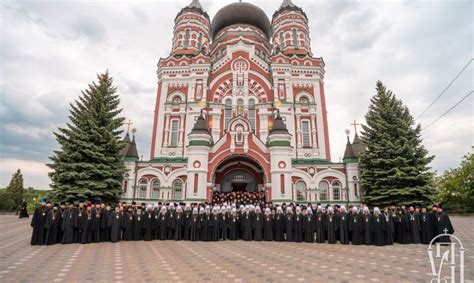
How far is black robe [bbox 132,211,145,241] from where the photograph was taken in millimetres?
10328

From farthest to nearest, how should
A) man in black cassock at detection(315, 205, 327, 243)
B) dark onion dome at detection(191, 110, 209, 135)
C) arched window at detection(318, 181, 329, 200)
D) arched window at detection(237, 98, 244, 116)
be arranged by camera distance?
1. arched window at detection(237, 98, 244, 116)
2. arched window at detection(318, 181, 329, 200)
3. dark onion dome at detection(191, 110, 209, 135)
4. man in black cassock at detection(315, 205, 327, 243)

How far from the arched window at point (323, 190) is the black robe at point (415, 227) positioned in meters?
8.16

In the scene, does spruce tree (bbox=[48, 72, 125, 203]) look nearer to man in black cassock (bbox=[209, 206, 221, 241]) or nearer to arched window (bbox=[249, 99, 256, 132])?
man in black cassock (bbox=[209, 206, 221, 241])

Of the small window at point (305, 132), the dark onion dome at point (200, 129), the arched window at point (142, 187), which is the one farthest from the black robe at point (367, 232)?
the arched window at point (142, 187)

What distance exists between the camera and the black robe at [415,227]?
9.78 metres

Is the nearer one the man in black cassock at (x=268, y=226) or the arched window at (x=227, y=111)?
the man in black cassock at (x=268, y=226)

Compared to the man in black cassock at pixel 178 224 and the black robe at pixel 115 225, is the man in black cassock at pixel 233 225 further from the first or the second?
the black robe at pixel 115 225

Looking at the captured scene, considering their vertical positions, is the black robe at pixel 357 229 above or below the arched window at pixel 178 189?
below

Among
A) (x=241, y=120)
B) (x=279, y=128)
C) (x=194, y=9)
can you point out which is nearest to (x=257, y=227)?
(x=279, y=128)

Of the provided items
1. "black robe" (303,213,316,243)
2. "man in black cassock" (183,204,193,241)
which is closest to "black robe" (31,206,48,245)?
"man in black cassock" (183,204,193,241)

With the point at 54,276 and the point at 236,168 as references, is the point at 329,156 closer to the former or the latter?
the point at 236,168

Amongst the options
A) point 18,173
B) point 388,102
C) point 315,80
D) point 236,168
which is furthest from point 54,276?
point 18,173

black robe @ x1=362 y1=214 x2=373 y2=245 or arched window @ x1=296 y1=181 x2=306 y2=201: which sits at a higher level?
arched window @ x1=296 y1=181 x2=306 y2=201

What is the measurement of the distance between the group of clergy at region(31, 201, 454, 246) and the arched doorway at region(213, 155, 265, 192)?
7.20 metres
